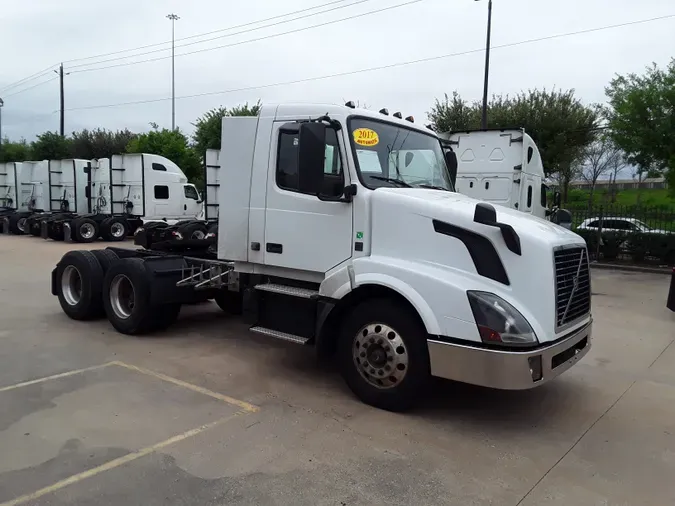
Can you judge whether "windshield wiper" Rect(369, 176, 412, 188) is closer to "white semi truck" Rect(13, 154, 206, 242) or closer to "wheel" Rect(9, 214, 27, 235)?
"white semi truck" Rect(13, 154, 206, 242)

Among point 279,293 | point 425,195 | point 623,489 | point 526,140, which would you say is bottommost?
point 623,489

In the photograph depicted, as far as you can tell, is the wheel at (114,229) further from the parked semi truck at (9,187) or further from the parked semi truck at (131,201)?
the parked semi truck at (9,187)

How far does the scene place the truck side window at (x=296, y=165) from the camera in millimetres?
5371

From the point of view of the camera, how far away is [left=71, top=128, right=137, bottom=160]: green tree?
155 ft

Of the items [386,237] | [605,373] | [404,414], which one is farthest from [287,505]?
[605,373]

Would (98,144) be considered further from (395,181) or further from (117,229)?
(395,181)

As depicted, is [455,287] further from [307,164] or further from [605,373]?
[605,373]

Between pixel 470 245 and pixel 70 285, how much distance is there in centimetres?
648

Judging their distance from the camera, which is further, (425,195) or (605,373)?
(605,373)

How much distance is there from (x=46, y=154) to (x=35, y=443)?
50.5m

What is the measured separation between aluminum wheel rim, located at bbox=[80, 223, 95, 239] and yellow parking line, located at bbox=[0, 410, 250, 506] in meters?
21.4

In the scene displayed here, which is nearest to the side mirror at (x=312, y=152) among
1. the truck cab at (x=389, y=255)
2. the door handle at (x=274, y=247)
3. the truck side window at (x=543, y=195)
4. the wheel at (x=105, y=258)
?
the truck cab at (x=389, y=255)

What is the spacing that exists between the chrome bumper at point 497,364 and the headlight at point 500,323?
0.09 m

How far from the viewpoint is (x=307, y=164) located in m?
5.20
